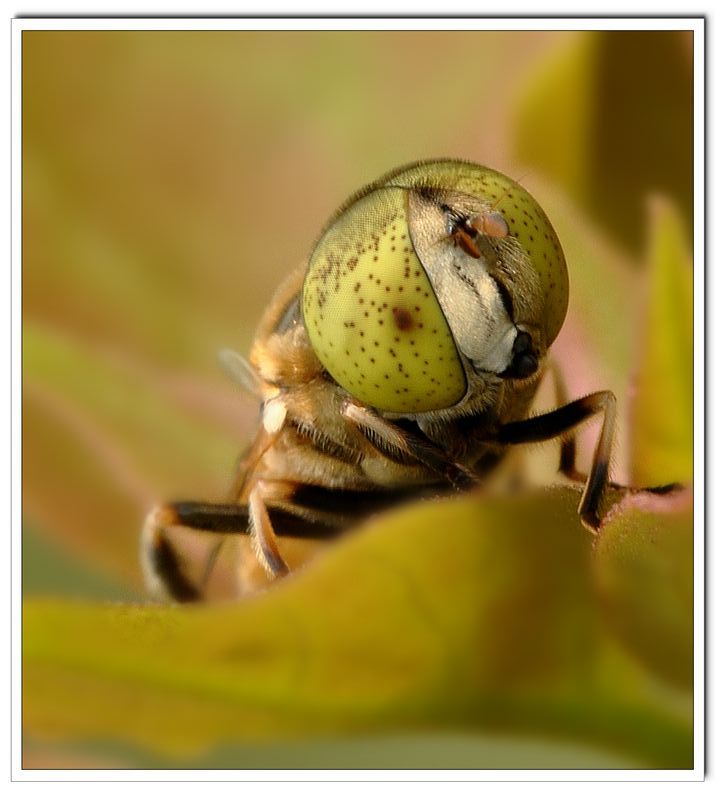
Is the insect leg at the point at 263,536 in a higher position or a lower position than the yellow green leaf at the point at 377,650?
higher

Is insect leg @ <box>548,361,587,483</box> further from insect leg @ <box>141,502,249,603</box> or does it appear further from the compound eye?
insect leg @ <box>141,502,249,603</box>

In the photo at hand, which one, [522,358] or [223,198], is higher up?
[223,198]

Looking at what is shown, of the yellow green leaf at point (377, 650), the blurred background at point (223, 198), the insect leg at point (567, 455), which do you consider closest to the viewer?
the yellow green leaf at point (377, 650)

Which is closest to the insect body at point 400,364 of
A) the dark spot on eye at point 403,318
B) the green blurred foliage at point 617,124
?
the dark spot on eye at point 403,318

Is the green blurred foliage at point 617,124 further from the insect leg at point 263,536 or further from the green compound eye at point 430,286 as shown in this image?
the insect leg at point 263,536

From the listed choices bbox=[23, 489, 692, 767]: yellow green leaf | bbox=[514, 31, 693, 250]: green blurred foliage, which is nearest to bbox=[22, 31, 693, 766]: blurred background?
bbox=[514, 31, 693, 250]: green blurred foliage

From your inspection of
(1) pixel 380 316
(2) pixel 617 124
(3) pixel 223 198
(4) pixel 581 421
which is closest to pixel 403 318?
(1) pixel 380 316

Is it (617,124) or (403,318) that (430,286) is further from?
(617,124)
